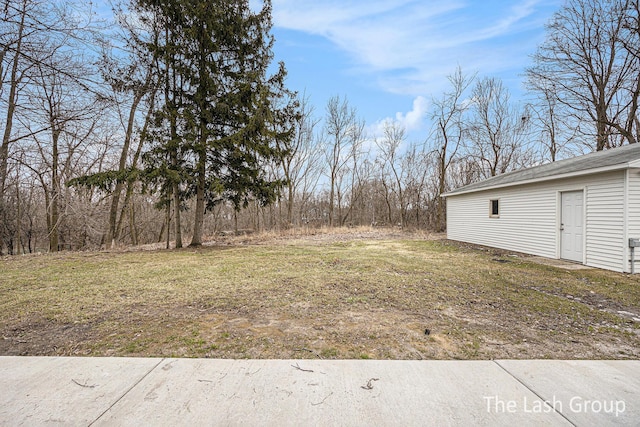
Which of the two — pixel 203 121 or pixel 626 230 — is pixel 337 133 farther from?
pixel 626 230

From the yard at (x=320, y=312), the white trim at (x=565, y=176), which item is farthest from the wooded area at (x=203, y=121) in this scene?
the white trim at (x=565, y=176)

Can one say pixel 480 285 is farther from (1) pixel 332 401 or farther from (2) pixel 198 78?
(2) pixel 198 78

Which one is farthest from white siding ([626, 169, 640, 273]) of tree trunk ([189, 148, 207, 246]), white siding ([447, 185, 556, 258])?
tree trunk ([189, 148, 207, 246])

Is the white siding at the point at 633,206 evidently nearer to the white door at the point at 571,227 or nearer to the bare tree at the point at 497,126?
the white door at the point at 571,227

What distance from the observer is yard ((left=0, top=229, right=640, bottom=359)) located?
2646mm

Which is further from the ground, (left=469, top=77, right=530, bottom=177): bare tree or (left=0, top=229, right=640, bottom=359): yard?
(left=469, top=77, right=530, bottom=177): bare tree

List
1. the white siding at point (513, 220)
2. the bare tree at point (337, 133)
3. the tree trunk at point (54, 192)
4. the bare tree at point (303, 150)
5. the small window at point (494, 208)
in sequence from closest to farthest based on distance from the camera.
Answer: the white siding at point (513, 220), the small window at point (494, 208), the tree trunk at point (54, 192), the bare tree at point (303, 150), the bare tree at point (337, 133)

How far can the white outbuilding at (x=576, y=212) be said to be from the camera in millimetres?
6109

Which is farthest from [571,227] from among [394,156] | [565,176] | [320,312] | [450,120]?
→ [394,156]

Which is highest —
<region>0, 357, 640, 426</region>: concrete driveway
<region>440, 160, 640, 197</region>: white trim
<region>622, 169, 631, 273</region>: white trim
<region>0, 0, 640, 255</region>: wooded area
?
<region>0, 0, 640, 255</region>: wooded area

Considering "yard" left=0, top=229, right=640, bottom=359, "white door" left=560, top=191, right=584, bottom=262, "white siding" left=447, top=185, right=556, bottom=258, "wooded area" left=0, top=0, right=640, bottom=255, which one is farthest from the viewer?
"white siding" left=447, top=185, right=556, bottom=258

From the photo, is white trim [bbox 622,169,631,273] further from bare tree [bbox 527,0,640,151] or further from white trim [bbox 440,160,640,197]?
bare tree [bbox 527,0,640,151]

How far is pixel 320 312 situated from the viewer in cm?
358

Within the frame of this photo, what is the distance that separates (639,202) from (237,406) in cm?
831
